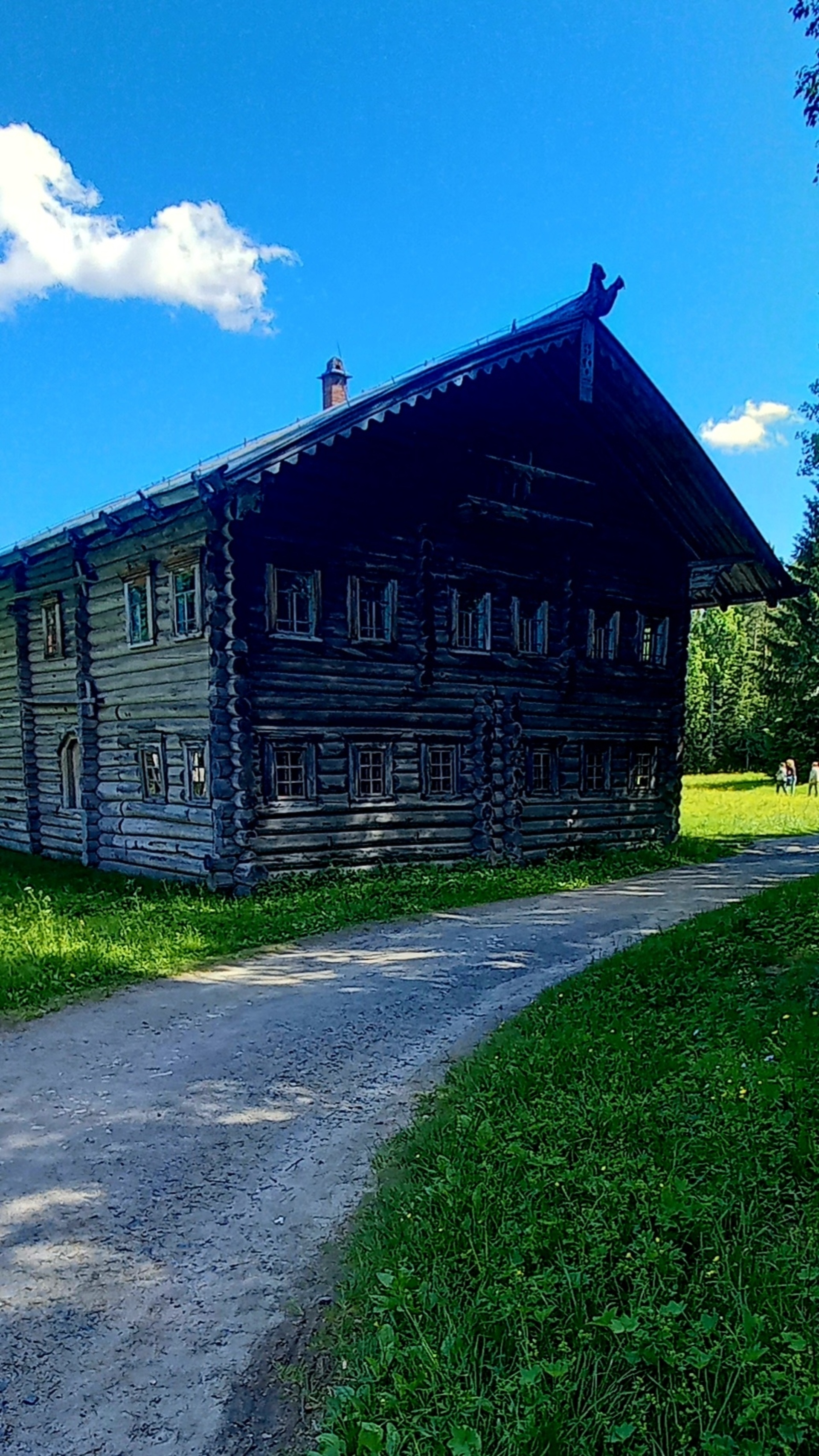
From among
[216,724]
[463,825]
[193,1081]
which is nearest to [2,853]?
[216,724]

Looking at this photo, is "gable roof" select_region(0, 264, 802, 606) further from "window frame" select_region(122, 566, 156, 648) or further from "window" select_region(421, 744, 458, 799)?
"window" select_region(421, 744, 458, 799)

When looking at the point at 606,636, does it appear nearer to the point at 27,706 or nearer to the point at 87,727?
the point at 87,727

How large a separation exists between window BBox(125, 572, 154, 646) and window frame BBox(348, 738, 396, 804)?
4313mm

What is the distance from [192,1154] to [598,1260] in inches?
109

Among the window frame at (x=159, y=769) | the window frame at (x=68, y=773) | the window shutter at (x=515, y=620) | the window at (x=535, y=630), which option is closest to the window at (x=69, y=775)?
the window frame at (x=68, y=773)

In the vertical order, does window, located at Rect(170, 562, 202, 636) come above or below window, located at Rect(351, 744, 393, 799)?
above

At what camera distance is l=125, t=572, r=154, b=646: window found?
1611 cm

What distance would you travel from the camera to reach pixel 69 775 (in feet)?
66.0

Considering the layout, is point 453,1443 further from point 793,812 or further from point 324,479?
point 793,812

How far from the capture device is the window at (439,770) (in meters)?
17.2

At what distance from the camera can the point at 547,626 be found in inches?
764

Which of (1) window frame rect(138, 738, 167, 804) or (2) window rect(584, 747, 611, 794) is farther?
(2) window rect(584, 747, 611, 794)

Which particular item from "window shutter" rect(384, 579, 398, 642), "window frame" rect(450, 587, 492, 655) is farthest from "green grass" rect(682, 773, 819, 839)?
"window shutter" rect(384, 579, 398, 642)

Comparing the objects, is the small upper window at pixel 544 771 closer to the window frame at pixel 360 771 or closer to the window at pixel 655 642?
the window frame at pixel 360 771
